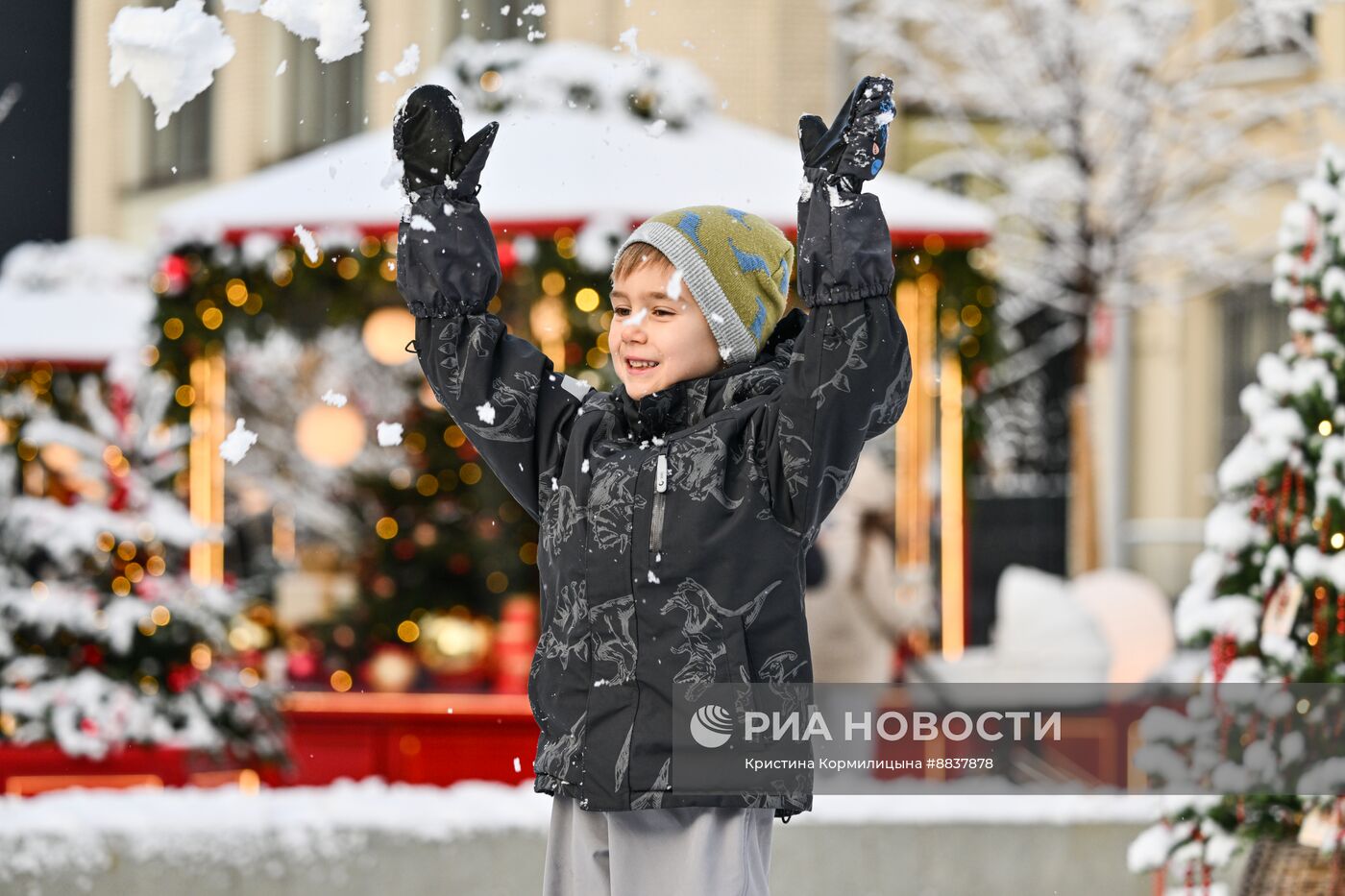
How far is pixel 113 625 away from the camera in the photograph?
6125mm

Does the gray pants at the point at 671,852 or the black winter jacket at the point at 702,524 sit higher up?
the black winter jacket at the point at 702,524

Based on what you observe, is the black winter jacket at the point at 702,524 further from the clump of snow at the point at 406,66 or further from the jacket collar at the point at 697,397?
the clump of snow at the point at 406,66

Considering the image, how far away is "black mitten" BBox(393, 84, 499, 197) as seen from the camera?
2.66 m

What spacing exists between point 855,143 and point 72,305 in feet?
24.3

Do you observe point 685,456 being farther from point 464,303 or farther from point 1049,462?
point 1049,462

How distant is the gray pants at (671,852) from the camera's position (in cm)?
236

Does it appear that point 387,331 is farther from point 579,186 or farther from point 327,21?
point 327,21

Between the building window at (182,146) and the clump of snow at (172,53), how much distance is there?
14.1m

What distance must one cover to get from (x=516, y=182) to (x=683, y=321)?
4.76 meters

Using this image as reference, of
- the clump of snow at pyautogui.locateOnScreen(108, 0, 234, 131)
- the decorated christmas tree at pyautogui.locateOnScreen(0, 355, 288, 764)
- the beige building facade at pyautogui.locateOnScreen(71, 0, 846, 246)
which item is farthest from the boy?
the beige building facade at pyautogui.locateOnScreen(71, 0, 846, 246)

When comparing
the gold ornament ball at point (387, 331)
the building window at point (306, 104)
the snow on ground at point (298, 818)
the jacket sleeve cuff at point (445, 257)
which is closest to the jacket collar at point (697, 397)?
the jacket sleeve cuff at point (445, 257)

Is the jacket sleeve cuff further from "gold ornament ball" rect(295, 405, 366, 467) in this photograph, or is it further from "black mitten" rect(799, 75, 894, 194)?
"gold ornament ball" rect(295, 405, 366, 467)

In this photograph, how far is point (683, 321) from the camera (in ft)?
8.25

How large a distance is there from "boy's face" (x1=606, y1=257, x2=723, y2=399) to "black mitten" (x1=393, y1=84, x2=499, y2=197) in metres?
0.34
